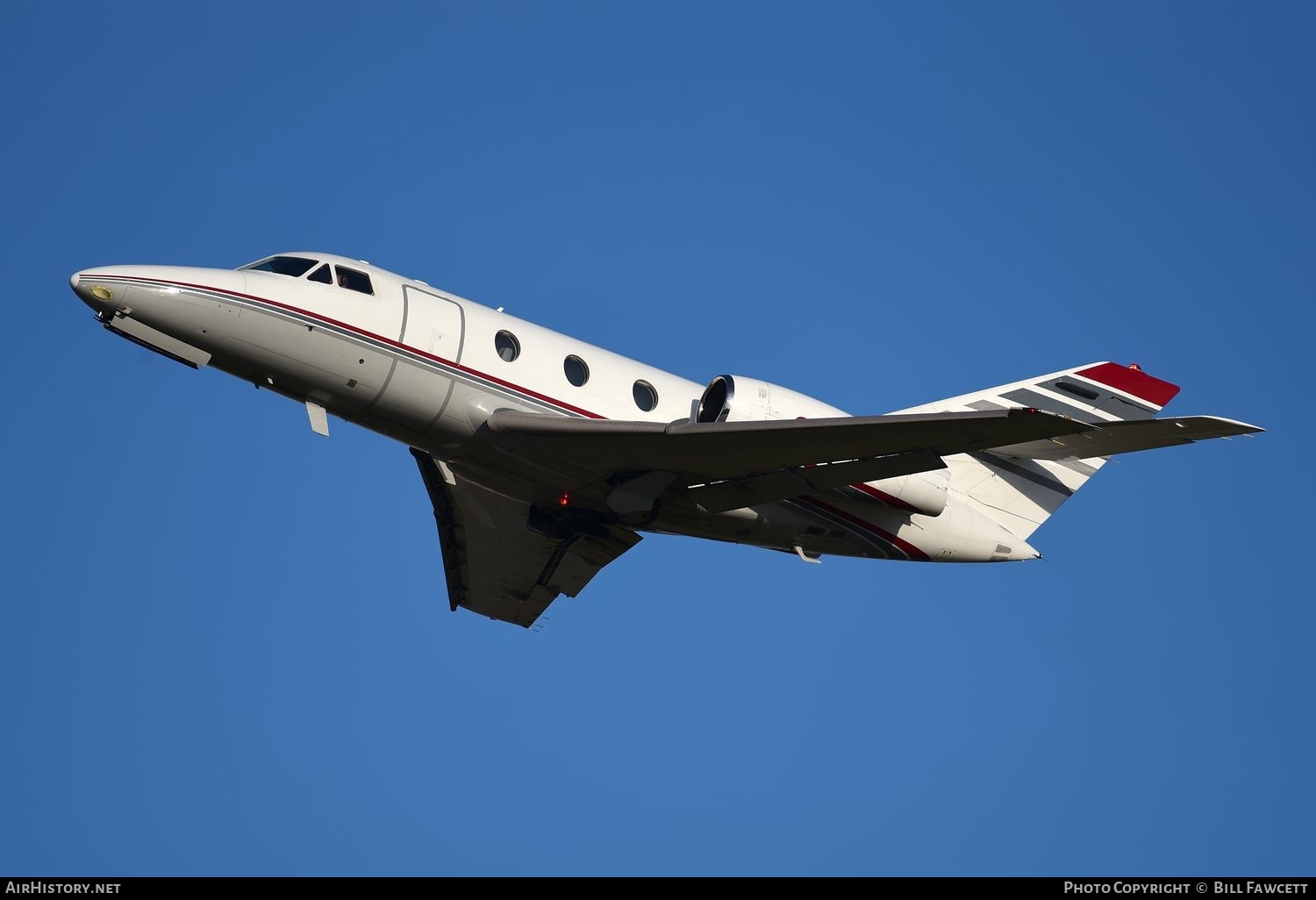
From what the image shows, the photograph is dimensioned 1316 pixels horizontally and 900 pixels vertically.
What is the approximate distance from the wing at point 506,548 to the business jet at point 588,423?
0.17 m

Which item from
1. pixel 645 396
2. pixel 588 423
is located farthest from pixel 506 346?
pixel 645 396

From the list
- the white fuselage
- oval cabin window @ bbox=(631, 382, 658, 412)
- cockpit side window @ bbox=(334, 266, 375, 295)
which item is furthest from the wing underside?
cockpit side window @ bbox=(334, 266, 375, 295)

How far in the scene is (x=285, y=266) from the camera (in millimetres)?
18219

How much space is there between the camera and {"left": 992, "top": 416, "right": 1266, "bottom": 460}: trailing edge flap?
51.3 feet

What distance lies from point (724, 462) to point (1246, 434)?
590 centimetres

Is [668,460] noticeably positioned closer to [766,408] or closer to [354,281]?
[766,408]

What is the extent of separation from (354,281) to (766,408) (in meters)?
5.25

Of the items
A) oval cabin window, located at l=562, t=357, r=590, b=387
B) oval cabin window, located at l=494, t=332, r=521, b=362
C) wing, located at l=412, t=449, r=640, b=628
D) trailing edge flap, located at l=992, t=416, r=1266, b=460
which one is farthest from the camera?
wing, located at l=412, t=449, r=640, b=628

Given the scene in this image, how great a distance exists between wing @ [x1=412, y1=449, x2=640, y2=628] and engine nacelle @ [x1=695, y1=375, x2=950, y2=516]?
8.90 feet

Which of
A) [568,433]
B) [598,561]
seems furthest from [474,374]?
[598,561]

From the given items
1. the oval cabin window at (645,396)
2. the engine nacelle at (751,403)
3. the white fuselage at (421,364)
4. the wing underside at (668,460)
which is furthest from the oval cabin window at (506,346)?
the engine nacelle at (751,403)

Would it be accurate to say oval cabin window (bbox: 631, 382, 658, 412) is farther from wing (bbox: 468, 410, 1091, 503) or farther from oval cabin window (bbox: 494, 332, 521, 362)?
oval cabin window (bbox: 494, 332, 521, 362)

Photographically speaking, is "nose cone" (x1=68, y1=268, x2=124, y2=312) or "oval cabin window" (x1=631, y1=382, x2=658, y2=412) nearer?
"nose cone" (x1=68, y1=268, x2=124, y2=312)

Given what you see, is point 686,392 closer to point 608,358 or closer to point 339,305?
point 608,358
